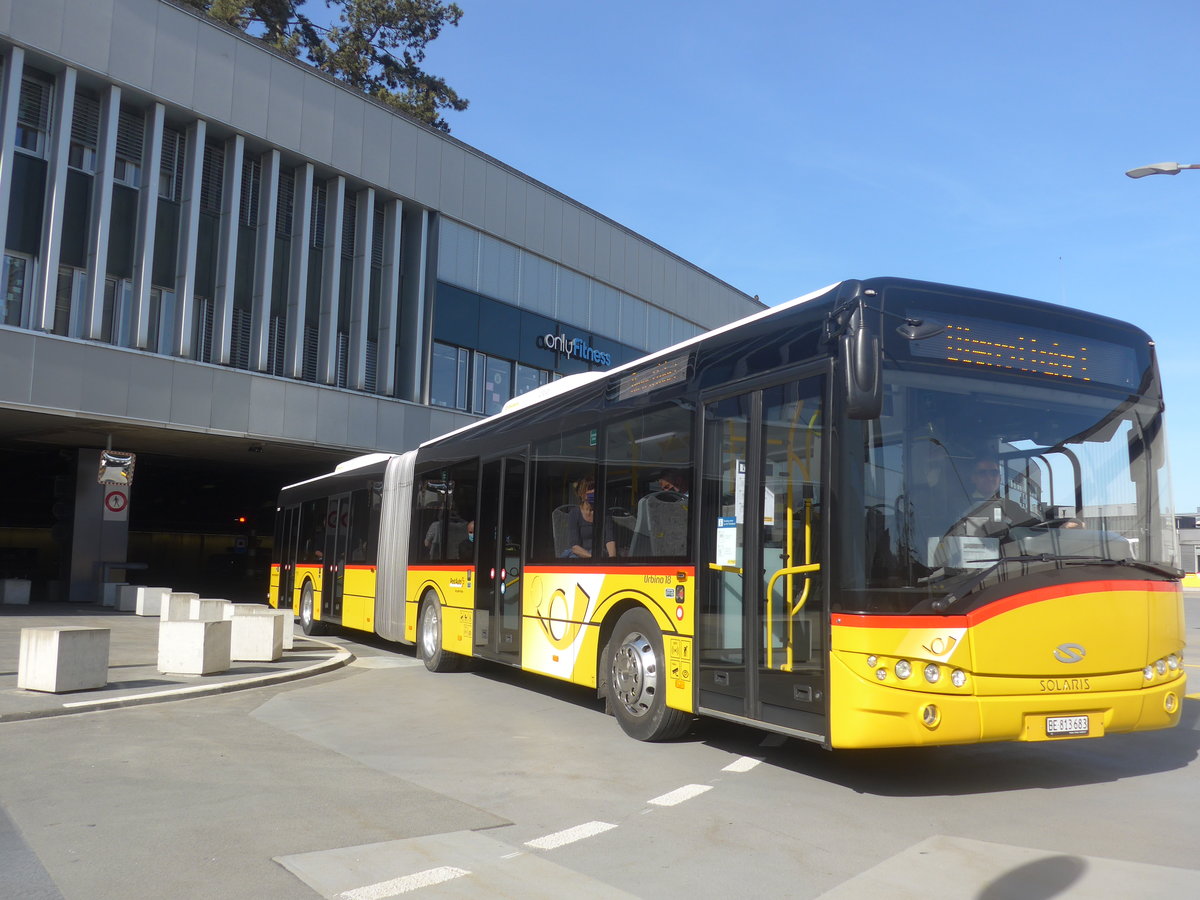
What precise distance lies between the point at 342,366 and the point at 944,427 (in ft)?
80.4

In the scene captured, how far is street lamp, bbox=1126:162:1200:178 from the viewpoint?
556 inches

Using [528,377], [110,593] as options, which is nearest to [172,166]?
[110,593]

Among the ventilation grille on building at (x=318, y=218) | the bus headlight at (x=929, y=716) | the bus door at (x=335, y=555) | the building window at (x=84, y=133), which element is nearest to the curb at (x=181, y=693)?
the bus door at (x=335, y=555)

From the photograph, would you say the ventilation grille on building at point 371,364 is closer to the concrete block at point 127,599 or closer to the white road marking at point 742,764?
the concrete block at point 127,599

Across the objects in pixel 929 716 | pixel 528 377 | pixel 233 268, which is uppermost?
pixel 233 268

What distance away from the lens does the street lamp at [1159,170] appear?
→ 46.4ft

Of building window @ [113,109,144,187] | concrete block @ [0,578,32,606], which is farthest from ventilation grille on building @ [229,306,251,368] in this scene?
concrete block @ [0,578,32,606]

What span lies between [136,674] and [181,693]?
5.80 ft

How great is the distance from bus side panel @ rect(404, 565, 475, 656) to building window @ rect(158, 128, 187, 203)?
15231mm

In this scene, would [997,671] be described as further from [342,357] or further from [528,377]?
[528,377]

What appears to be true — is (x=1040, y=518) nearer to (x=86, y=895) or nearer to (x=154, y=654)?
(x=86, y=895)

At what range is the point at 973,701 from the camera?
247 inches

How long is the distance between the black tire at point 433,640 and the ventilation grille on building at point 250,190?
53.1 feet

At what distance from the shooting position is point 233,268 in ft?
84.0
